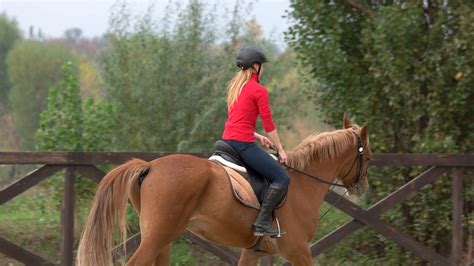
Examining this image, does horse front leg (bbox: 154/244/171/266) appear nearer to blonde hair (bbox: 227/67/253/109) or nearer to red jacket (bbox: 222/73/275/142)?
red jacket (bbox: 222/73/275/142)

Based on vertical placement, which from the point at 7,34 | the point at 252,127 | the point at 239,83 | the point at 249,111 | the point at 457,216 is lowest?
the point at 457,216

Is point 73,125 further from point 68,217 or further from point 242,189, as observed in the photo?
point 242,189

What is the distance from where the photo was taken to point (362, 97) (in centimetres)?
1015

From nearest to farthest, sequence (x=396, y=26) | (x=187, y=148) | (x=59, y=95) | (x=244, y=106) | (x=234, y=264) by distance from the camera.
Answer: (x=244, y=106) < (x=234, y=264) < (x=396, y=26) < (x=59, y=95) < (x=187, y=148)

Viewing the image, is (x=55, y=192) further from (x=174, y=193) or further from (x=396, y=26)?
(x=396, y=26)

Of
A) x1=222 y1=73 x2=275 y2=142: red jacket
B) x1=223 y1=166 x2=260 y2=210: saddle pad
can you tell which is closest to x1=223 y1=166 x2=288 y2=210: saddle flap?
x1=223 y1=166 x2=260 y2=210: saddle pad

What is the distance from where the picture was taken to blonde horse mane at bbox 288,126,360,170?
24.7 feet

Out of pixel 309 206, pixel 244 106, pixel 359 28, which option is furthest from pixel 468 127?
pixel 244 106

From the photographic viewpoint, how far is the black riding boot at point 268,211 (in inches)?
270

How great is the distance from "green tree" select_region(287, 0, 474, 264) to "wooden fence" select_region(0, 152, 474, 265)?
52cm

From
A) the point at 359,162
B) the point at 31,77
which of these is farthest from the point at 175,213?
the point at 31,77

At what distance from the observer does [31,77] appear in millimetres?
31156

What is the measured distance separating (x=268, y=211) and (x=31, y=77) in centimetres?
2599

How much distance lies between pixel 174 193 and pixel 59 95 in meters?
5.81
